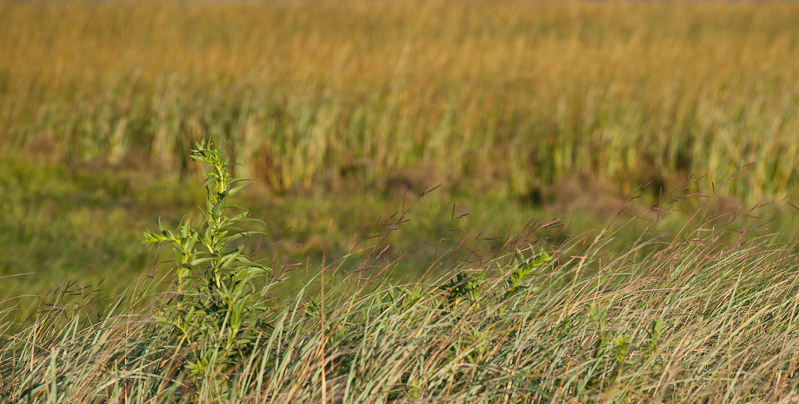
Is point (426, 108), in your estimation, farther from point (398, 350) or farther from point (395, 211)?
point (398, 350)

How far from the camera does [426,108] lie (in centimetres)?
866

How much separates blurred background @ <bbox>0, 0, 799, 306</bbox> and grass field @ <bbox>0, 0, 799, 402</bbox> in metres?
0.04

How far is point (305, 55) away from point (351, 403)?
893 cm

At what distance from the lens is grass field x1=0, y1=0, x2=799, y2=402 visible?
256 cm

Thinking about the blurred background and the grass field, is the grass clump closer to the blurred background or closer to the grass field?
the grass field

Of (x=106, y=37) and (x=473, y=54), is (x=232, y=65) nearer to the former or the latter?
(x=473, y=54)

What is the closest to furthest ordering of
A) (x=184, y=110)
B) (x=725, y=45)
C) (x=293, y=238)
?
1. (x=293, y=238)
2. (x=184, y=110)
3. (x=725, y=45)

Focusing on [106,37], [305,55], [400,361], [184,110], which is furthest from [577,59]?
[400,361]

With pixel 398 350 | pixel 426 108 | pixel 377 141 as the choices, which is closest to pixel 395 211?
pixel 377 141

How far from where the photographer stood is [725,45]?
12.8 meters

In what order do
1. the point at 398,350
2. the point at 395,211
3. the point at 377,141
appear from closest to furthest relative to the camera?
the point at 398,350, the point at 395,211, the point at 377,141

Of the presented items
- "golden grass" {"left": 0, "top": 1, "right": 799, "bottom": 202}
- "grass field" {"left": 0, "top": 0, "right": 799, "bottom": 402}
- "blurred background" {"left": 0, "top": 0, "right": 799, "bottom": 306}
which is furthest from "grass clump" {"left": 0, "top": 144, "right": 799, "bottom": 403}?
"golden grass" {"left": 0, "top": 1, "right": 799, "bottom": 202}

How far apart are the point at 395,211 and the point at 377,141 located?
2.06m

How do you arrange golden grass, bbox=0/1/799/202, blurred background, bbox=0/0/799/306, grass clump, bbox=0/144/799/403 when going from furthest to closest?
1. golden grass, bbox=0/1/799/202
2. blurred background, bbox=0/0/799/306
3. grass clump, bbox=0/144/799/403
